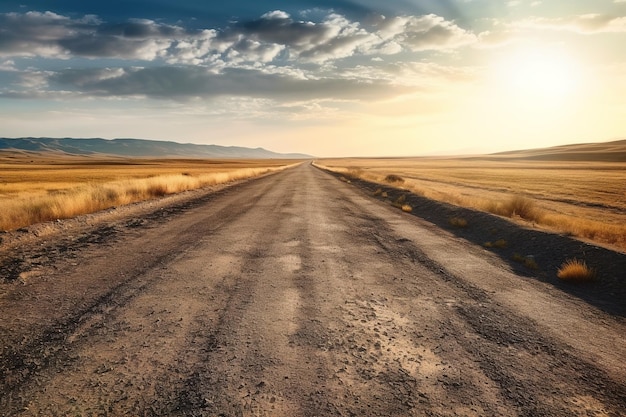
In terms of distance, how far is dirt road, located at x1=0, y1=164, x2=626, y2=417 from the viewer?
2920 mm

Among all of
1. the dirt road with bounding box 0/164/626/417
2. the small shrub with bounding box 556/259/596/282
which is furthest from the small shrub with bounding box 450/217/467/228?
the small shrub with bounding box 556/259/596/282

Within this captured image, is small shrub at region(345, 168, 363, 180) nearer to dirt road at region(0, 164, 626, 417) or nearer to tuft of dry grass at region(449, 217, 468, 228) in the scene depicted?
tuft of dry grass at region(449, 217, 468, 228)

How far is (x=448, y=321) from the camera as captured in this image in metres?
4.54

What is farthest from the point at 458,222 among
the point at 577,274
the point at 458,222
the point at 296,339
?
the point at 296,339

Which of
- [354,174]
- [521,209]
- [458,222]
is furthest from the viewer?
[354,174]

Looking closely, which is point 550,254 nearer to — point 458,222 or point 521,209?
point 458,222

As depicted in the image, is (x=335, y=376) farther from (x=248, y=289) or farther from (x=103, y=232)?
(x=103, y=232)

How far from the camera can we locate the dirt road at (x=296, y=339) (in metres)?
2.92

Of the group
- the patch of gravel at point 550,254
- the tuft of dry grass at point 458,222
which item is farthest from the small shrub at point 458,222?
→ the patch of gravel at point 550,254

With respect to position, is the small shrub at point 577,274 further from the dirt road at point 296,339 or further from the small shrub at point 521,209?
the small shrub at point 521,209

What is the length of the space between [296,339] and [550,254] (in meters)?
7.42

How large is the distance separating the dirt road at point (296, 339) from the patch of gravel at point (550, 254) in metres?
0.52

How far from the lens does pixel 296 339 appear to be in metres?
3.94

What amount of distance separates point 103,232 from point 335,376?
29.1 feet
